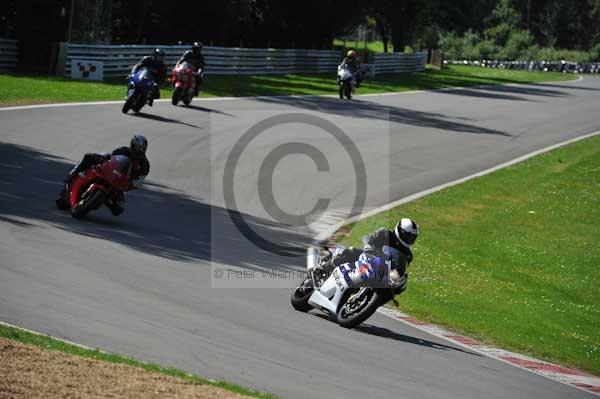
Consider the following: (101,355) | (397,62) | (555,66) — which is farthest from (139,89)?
(555,66)

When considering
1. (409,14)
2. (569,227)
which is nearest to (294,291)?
(569,227)

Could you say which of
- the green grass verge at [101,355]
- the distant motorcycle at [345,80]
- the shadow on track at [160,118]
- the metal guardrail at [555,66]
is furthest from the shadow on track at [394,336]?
the metal guardrail at [555,66]

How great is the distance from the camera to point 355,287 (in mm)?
11703

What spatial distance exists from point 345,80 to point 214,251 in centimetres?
2463

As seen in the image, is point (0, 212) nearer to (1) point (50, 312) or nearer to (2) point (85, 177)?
(2) point (85, 177)

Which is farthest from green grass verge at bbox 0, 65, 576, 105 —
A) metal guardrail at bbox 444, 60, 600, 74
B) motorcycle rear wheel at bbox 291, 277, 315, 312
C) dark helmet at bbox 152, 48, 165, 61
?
metal guardrail at bbox 444, 60, 600, 74

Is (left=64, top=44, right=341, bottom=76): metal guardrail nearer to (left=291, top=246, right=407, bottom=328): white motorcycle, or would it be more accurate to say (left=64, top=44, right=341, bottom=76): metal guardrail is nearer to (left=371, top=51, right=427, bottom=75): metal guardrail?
(left=371, top=51, right=427, bottom=75): metal guardrail

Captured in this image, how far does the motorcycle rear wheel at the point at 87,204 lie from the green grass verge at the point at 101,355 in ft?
19.0

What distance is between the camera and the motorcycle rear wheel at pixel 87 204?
14.7m

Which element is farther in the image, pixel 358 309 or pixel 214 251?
pixel 214 251

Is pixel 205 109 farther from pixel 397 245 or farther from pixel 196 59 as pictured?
pixel 397 245

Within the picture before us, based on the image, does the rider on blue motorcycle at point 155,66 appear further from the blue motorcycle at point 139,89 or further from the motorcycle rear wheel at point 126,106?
the motorcycle rear wheel at point 126,106

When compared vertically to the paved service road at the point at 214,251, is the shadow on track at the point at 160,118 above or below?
above

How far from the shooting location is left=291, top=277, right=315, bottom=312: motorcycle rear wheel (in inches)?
487
